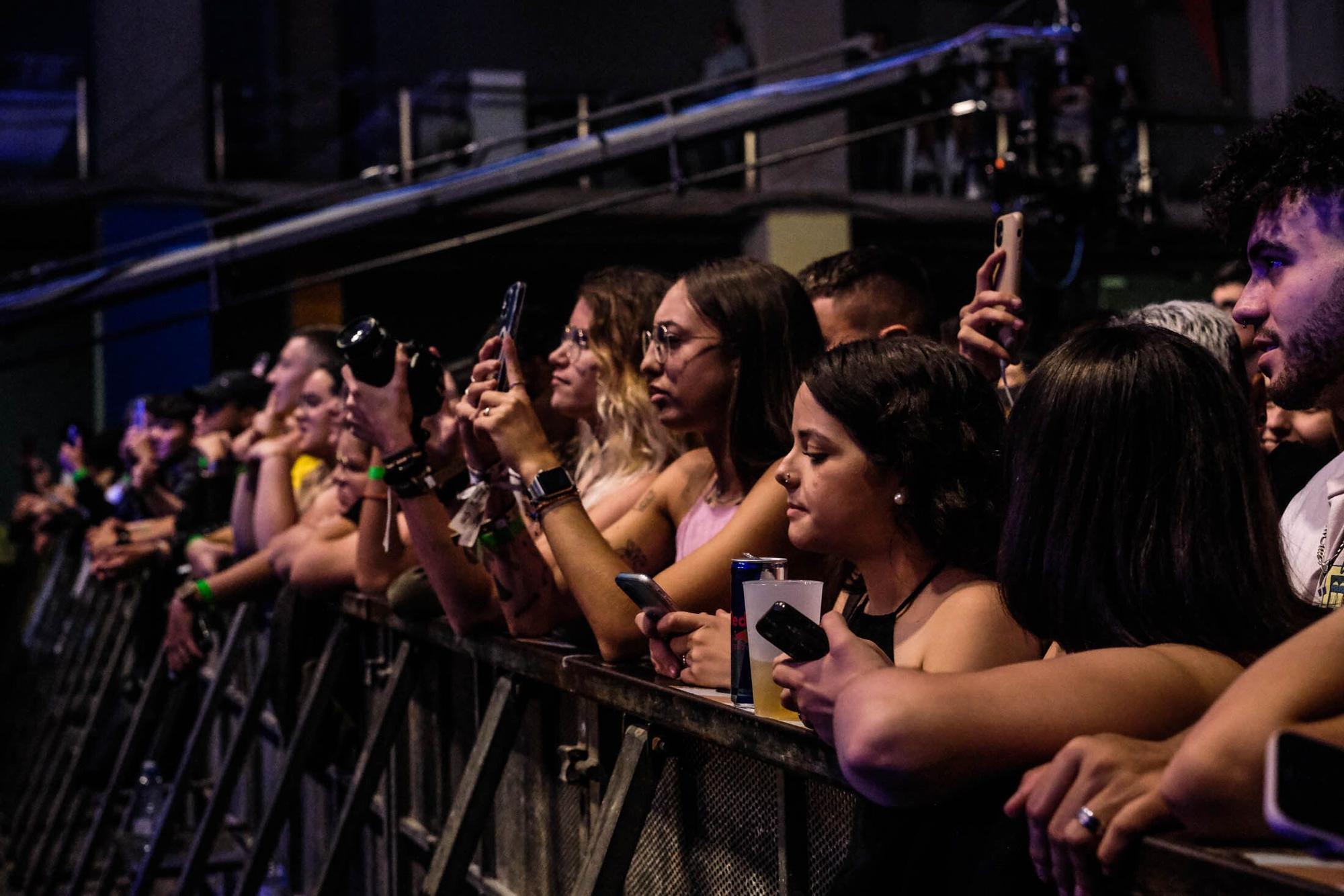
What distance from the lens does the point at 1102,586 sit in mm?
1464

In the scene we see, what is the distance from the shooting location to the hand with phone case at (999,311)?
2.38 meters

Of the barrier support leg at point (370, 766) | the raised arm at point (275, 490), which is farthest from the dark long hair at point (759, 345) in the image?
the raised arm at point (275, 490)

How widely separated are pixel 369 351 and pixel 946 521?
1.55m

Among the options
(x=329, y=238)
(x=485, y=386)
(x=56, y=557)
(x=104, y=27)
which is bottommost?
(x=56, y=557)

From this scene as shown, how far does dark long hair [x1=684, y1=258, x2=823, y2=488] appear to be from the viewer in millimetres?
2641

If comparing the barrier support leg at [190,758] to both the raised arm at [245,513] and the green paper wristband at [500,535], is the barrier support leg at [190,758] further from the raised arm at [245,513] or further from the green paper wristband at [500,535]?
the green paper wristband at [500,535]

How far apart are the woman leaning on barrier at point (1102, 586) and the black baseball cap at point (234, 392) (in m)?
4.93

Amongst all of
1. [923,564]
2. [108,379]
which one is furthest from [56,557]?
[923,564]

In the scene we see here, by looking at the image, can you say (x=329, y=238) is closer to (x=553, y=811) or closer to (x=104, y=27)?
(x=553, y=811)

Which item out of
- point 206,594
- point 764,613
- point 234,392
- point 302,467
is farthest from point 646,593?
point 234,392

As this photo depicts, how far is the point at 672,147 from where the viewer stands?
6191 mm

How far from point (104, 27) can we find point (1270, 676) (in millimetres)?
11838

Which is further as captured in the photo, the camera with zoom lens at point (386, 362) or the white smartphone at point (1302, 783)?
the camera with zoom lens at point (386, 362)

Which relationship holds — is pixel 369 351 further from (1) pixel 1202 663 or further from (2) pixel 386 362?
(1) pixel 1202 663
